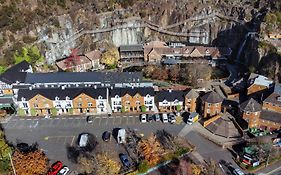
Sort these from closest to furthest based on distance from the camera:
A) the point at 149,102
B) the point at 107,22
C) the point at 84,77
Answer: the point at 149,102 < the point at 84,77 < the point at 107,22

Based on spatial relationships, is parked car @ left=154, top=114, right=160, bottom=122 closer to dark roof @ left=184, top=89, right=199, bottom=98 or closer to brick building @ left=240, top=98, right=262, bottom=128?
dark roof @ left=184, top=89, right=199, bottom=98

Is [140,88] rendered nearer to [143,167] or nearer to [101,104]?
[101,104]

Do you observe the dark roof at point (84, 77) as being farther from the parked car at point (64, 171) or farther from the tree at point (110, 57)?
the parked car at point (64, 171)

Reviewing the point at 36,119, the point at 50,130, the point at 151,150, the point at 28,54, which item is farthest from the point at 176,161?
the point at 28,54

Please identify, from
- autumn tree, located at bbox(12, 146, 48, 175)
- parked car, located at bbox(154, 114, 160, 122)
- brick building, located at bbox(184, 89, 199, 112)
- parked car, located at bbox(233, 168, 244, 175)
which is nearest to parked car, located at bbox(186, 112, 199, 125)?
brick building, located at bbox(184, 89, 199, 112)

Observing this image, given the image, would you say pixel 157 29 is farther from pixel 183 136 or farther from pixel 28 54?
pixel 183 136

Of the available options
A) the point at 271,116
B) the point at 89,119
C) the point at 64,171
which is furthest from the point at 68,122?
the point at 271,116

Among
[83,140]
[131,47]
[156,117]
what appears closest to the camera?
[83,140]
